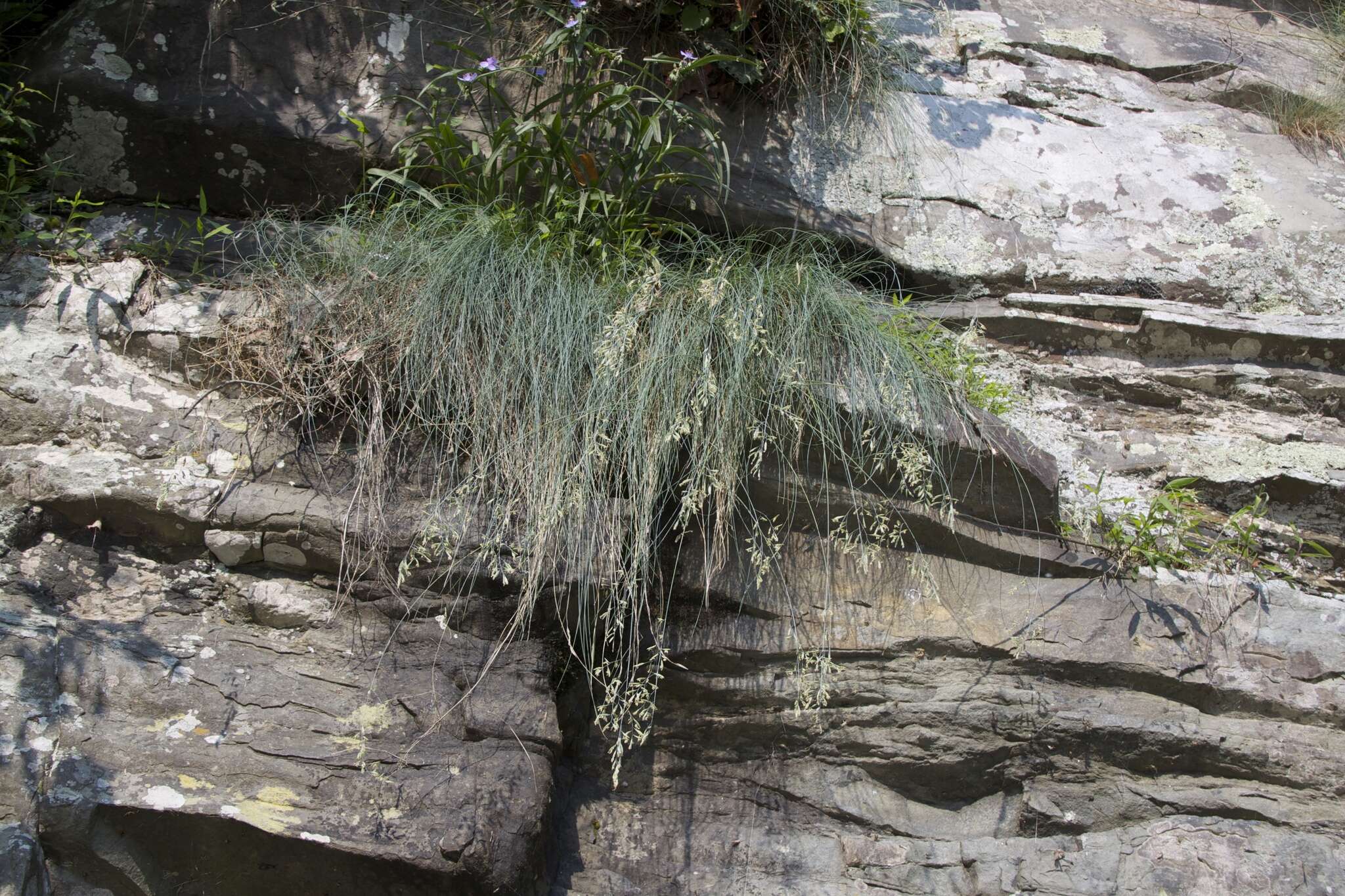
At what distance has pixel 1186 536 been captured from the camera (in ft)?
9.30

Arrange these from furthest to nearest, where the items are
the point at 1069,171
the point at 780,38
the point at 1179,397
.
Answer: the point at 1069,171 → the point at 780,38 → the point at 1179,397

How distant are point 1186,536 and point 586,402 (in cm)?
172

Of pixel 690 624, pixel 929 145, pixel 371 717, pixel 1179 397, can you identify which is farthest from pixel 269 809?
pixel 929 145

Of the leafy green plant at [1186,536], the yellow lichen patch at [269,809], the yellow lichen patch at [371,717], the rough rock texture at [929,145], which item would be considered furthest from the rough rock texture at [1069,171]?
the yellow lichen patch at [269,809]

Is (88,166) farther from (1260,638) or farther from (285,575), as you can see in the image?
(1260,638)

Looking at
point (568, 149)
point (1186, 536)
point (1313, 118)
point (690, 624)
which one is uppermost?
point (1313, 118)

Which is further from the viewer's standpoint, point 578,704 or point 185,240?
point 185,240

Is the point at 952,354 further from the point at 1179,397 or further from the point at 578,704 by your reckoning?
the point at 578,704

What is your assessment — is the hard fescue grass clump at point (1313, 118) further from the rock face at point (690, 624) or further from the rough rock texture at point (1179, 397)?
the rough rock texture at point (1179, 397)

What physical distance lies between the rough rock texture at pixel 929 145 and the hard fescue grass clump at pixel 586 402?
0.58 m

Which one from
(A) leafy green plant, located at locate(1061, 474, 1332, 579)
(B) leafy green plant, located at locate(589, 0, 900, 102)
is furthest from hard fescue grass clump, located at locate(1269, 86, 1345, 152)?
(A) leafy green plant, located at locate(1061, 474, 1332, 579)

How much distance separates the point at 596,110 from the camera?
2926mm

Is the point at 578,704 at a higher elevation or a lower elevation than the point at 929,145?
lower

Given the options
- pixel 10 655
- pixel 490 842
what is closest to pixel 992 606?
pixel 490 842
